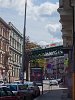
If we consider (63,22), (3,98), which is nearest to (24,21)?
(63,22)

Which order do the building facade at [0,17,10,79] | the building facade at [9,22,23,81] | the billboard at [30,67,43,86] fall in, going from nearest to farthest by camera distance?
the billboard at [30,67,43,86] → the building facade at [0,17,10,79] → the building facade at [9,22,23,81]

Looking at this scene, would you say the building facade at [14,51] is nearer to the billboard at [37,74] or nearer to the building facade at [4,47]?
the building facade at [4,47]

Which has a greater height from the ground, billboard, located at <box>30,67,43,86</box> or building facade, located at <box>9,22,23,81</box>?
building facade, located at <box>9,22,23,81</box>

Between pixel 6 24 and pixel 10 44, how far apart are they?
346 inches

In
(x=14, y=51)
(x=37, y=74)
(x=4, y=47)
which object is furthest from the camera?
(x=14, y=51)

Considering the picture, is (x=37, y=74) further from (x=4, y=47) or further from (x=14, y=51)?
(x=14, y=51)

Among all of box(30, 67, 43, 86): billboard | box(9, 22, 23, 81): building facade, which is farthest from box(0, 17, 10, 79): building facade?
box(30, 67, 43, 86): billboard

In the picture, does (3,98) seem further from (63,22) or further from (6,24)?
(6,24)

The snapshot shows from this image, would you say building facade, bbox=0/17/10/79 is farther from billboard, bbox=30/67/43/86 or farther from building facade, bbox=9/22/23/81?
billboard, bbox=30/67/43/86

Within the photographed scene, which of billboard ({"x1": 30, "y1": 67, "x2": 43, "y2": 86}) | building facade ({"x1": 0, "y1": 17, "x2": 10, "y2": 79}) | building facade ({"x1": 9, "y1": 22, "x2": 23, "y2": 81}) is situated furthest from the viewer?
building facade ({"x1": 9, "y1": 22, "x2": 23, "y2": 81})

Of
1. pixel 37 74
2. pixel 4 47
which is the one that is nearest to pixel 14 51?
pixel 4 47

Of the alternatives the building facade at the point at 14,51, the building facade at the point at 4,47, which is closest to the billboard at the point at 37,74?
the building facade at the point at 4,47

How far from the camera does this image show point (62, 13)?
1120 inches

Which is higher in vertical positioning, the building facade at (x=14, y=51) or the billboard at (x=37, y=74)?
the building facade at (x=14, y=51)
